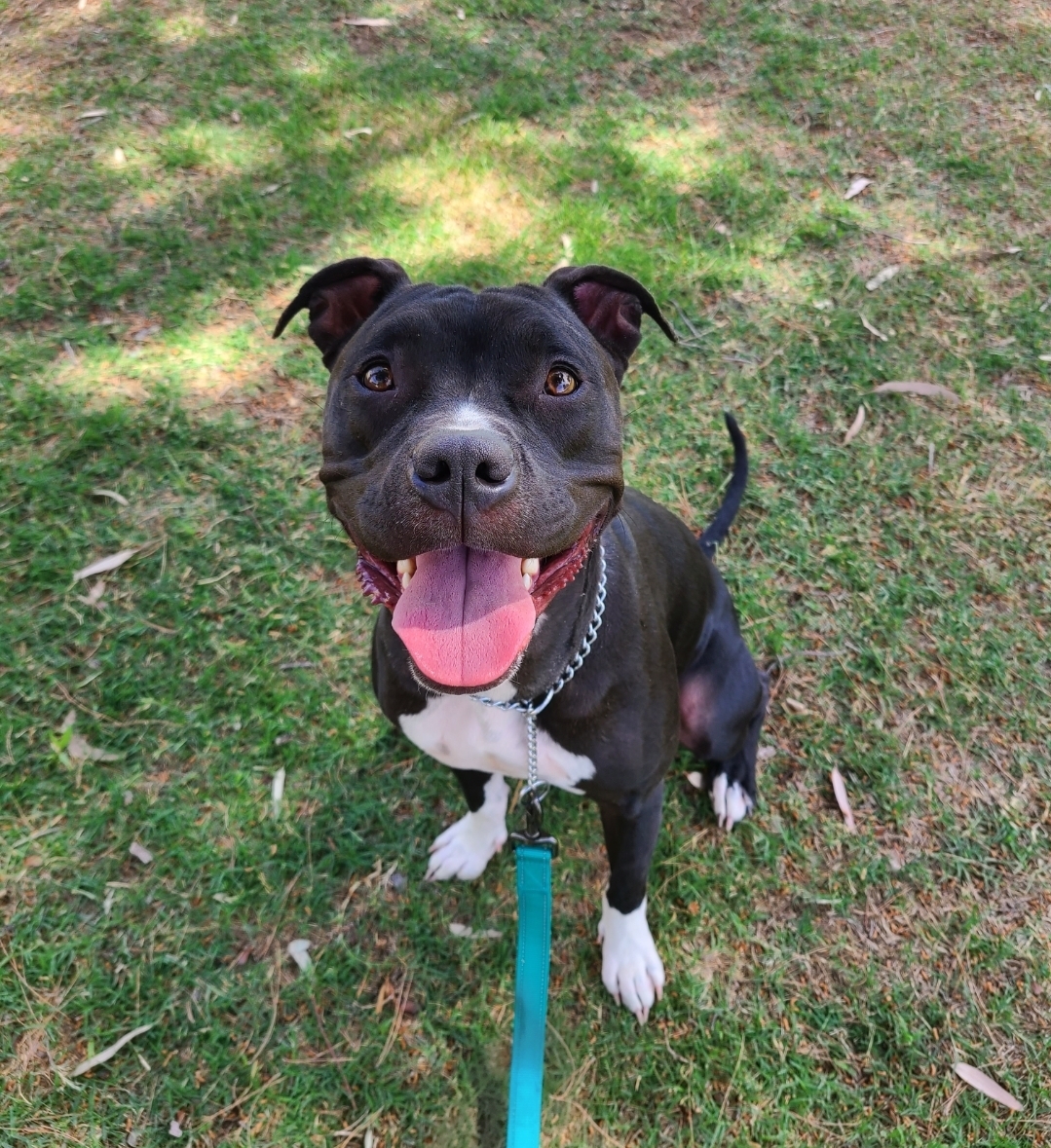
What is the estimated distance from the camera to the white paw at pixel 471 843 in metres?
3.06

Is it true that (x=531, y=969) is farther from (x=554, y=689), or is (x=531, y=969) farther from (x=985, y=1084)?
(x=985, y=1084)

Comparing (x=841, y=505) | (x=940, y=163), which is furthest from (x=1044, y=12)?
(x=841, y=505)

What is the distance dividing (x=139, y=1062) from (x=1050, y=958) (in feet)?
10.6

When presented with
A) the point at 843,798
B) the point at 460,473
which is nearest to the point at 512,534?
Answer: the point at 460,473

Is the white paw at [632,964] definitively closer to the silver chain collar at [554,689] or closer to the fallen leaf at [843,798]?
the silver chain collar at [554,689]

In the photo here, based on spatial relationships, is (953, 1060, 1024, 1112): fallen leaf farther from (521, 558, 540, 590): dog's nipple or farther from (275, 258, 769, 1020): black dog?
(521, 558, 540, 590): dog's nipple

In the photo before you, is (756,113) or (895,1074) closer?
(895,1074)

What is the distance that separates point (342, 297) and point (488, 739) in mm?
1337

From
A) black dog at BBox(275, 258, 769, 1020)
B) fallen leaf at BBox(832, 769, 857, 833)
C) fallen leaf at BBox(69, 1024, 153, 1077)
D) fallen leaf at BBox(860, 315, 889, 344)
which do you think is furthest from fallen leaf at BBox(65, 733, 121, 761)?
fallen leaf at BBox(860, 315, 889, 344)

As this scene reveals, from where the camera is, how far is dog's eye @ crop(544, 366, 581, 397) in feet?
6.60

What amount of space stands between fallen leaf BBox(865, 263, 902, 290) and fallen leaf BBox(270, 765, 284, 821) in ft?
13.5

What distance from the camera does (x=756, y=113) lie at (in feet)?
18.2

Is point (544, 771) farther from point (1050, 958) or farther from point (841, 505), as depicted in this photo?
point (841, 505)

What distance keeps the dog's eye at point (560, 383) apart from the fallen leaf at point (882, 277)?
3488 millimetres
